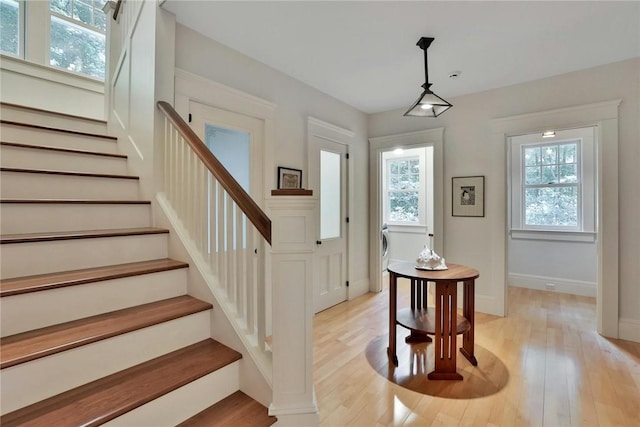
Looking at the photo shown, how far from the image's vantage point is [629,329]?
2.85 m

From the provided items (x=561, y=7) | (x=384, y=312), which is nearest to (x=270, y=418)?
(x=384, y=312)

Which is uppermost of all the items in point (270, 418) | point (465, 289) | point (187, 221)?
point (187, 221)

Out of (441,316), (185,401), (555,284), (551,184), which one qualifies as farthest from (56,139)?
(555,284)

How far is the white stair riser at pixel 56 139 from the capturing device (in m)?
2.09

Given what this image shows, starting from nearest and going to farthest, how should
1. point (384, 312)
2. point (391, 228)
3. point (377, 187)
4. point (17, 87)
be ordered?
1. point (17, 87)
2. point (384, 312)
3. point (377, 187)
4. point (391, 228)

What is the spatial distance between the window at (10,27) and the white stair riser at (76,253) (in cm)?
274

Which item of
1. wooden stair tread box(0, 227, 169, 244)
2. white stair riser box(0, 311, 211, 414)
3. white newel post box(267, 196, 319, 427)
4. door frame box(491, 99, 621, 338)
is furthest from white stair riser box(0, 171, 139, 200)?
door frame box(491, 99, 621, 338)

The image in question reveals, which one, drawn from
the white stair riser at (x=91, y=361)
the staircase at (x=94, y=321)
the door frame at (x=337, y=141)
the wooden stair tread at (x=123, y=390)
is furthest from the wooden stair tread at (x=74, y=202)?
the door frame at (x=337, y=141)

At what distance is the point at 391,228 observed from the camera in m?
6.09

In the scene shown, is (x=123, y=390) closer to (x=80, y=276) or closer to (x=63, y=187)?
(x=80, y=276)

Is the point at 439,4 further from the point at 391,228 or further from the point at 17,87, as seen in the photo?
the point at 391,228

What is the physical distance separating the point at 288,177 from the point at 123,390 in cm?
230

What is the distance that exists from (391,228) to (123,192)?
491 centimetres

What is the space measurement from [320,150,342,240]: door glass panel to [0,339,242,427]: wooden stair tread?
2.40 meters
